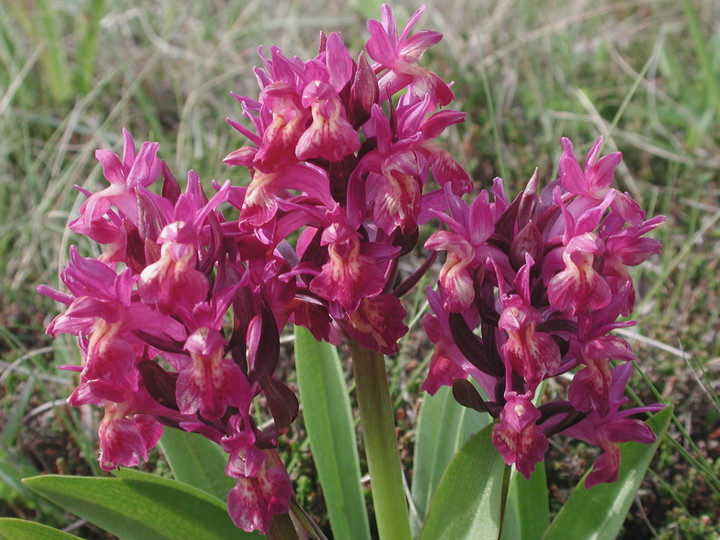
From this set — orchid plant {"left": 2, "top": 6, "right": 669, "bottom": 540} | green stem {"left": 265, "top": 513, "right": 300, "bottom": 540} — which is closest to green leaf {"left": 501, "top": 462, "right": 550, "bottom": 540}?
orchid plant {"left": 2, "top": 6, "right": 669, "bottom": 540}

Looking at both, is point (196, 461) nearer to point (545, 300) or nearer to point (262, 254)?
point (262, 254)

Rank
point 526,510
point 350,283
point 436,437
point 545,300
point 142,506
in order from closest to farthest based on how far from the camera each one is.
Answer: point 350,283 < point 545,300 < point 142,506 < point 526,510 < point 436,437

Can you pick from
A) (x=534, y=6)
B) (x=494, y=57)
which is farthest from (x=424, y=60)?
(x=534, y=6)

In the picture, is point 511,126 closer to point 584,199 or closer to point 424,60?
point 424,60

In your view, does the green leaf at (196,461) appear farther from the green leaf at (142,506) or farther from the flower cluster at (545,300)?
the flower cluster at (545,300)

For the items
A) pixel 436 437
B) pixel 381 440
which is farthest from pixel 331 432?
pixel 381 440

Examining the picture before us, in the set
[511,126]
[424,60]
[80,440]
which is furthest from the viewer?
[424,60]
